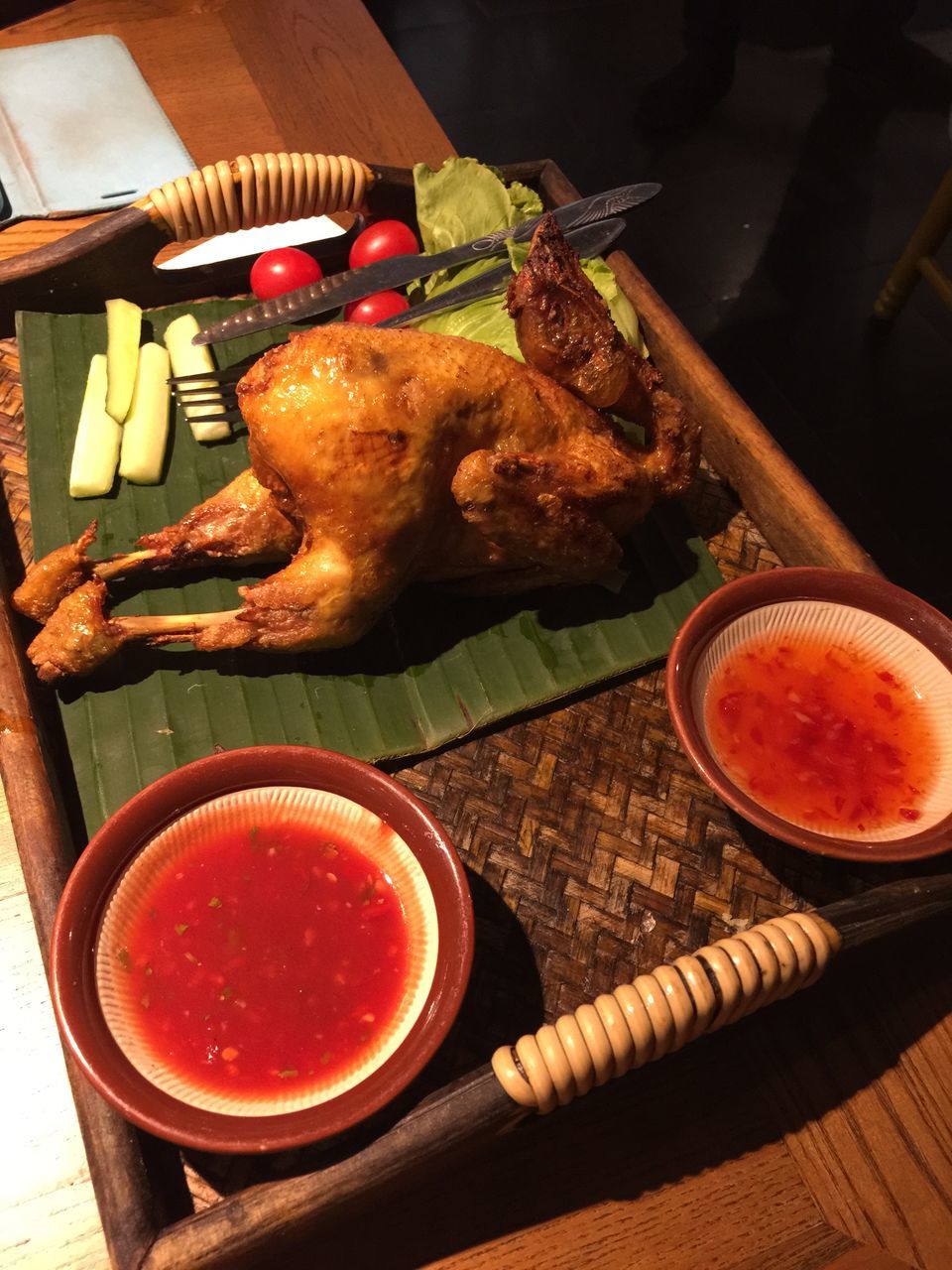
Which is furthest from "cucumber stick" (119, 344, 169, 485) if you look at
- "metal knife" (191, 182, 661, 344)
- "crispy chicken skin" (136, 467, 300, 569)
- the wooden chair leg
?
the wooden chair leg

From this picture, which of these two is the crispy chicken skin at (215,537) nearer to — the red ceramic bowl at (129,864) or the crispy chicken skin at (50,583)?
the crispy chicken skin at (50,583)

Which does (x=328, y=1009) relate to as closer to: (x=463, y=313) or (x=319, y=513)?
(x=319, y=513)

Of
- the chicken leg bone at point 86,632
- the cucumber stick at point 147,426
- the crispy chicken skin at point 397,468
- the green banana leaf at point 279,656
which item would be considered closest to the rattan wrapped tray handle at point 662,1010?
the green banana leaf at point 279,656

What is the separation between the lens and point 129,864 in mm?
1893

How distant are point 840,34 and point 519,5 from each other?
231 centimetres

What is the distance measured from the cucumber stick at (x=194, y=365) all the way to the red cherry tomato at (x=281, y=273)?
0.91 ft

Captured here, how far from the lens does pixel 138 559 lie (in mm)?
2449

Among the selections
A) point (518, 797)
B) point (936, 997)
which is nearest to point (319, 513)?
point (518, 797)

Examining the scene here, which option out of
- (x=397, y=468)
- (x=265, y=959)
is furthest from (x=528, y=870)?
(x=397, y=468)

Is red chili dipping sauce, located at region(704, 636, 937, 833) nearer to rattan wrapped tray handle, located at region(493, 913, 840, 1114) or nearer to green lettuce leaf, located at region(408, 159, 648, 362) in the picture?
rattan wrapped tray handle, located at region(493, 913, 840, 1114)

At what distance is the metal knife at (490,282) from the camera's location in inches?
117

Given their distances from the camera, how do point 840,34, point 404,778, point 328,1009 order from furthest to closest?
point 840,34 < point 404,778 < point 328,1009

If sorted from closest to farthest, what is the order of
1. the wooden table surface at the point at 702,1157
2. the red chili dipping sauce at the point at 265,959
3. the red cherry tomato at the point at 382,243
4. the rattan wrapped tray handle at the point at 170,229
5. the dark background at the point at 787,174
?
the red chili dipping sauce at the point at 265,959 → the wooden table surface at the point at 702,1157 → the rattan wrapped tray handle at the point at 170,229 → the red cherry tomato at the point at 382,243 → the dark background at the point at 787,174

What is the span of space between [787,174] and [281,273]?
4195mm
